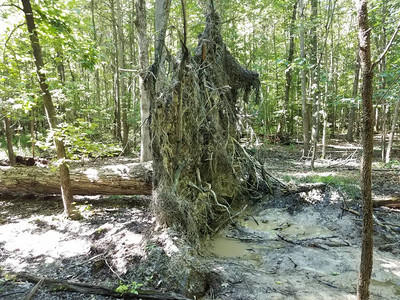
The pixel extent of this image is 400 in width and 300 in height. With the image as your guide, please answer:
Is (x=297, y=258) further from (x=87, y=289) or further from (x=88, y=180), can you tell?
(x=88, y=180)

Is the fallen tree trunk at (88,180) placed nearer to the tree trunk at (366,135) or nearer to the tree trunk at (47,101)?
the tree trunk at (47,101)

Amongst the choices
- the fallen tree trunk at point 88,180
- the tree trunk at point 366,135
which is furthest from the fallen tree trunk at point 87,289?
the fallen tree trunk at point 88,180

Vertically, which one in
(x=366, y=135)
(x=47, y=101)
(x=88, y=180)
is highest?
(x=47, y=101)

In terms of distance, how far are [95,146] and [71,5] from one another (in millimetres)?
3065

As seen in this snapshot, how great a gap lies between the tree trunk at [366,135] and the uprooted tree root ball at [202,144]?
227 cm

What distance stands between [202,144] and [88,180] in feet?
10.3

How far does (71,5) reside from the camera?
5133mm

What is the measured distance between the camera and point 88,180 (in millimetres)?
6246

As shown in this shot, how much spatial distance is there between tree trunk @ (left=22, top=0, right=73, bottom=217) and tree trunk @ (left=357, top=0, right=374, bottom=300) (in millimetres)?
4715

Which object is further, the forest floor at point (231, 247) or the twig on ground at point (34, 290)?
the forest floor at point (231, 247)

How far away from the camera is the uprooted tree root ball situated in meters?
4.48

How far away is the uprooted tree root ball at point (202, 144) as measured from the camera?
14.7 ft

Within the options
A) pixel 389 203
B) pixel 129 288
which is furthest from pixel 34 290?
pixel 389 203

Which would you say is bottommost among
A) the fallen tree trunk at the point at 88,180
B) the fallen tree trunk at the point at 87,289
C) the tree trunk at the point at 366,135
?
the fallen tree trunk at the point at 87,289
